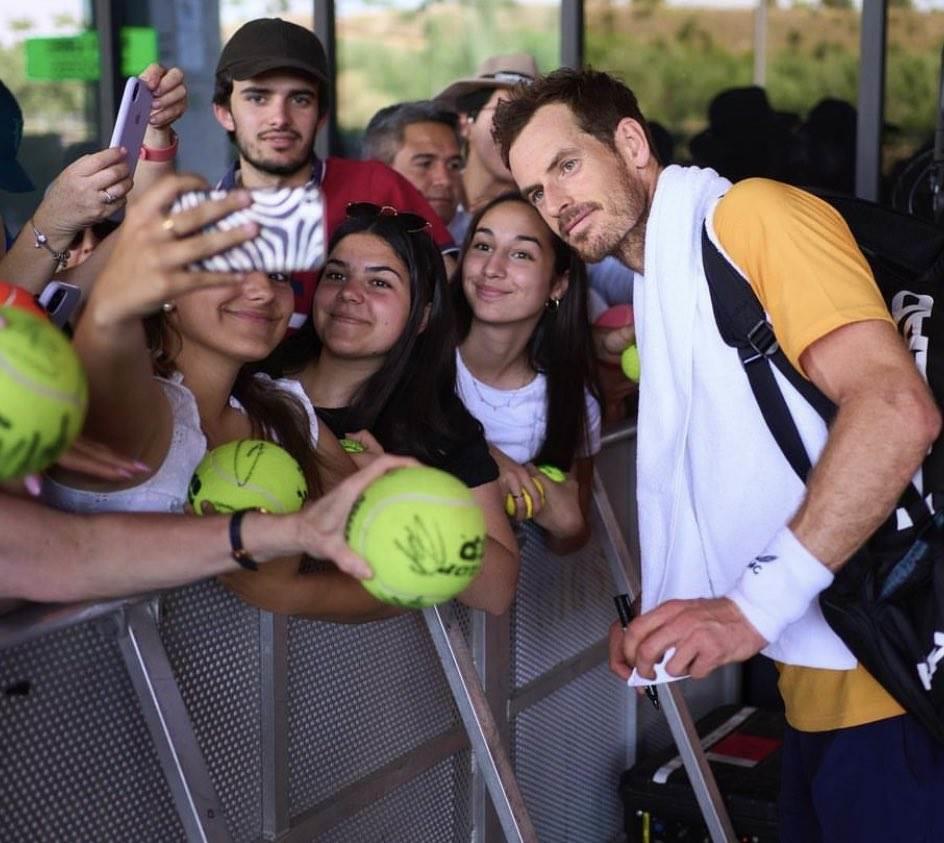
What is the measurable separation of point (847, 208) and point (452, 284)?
1.64m

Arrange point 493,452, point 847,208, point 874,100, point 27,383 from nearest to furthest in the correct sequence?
1. point 27,383
2. point 847,208
3. point 493,452
4. point 874,100

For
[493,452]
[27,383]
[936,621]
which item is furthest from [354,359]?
[27,383]

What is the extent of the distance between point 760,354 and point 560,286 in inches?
65.1

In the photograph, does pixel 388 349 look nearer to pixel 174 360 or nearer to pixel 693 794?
pixel 174 360

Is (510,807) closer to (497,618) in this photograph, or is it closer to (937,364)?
(497,618)

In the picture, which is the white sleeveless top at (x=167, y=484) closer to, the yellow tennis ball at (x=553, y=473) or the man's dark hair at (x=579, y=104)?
the man's dark hair at (x=579, y=104)

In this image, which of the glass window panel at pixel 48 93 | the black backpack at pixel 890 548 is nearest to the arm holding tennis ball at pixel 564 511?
the black backpack at pixel 890 548

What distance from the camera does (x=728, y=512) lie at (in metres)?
2.45

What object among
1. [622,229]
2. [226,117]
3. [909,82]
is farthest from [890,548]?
[909,82]

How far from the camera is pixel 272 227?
1.54 metres

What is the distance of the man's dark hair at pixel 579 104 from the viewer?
2.74m

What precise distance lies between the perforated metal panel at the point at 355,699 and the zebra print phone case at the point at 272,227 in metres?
1.19

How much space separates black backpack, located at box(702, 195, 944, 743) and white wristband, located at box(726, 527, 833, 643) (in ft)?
0.50

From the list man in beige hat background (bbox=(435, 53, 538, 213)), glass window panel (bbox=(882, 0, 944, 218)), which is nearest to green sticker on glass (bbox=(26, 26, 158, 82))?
man in beige hat background (bbox=(435, 53, 538, 213))
